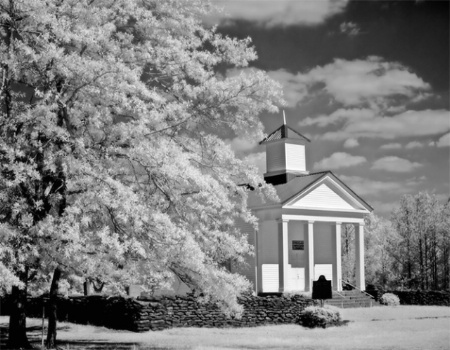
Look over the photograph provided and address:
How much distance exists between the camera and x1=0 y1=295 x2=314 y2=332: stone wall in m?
22.3

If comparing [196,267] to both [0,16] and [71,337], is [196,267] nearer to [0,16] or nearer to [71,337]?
[0,16]

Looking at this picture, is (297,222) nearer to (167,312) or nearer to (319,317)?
(319,317)

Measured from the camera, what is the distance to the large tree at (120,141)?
44.2 ft

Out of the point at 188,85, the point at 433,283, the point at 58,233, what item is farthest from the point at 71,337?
the point at 433,283

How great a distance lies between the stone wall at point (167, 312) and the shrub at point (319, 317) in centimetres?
113

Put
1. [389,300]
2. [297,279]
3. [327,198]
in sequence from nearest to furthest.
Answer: [389,300]
[327,198]
[297,279]

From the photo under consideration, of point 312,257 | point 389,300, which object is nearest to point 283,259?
point 312,257

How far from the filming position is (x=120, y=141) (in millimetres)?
14219

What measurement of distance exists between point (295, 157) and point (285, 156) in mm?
749

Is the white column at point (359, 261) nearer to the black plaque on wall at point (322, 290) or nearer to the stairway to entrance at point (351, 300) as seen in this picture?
the stairway to entrance at point (351, 300)

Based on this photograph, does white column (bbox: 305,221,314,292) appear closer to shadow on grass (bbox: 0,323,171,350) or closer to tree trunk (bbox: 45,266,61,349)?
shadow on grass (bbox: 0,323,171,350)

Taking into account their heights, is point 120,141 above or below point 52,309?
above

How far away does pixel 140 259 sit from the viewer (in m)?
15.1

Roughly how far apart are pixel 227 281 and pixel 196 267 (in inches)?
59.4
